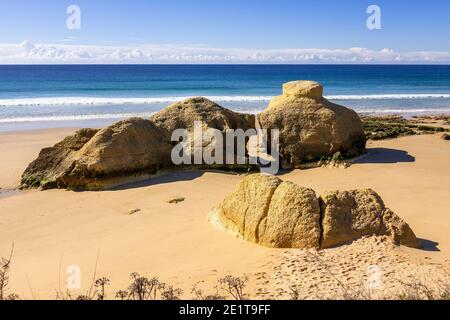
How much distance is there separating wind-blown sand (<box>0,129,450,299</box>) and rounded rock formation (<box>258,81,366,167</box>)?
0.59m

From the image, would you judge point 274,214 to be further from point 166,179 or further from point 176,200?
point 166,179

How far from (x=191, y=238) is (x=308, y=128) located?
5.91m

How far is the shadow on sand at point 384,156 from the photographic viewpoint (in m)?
12.2

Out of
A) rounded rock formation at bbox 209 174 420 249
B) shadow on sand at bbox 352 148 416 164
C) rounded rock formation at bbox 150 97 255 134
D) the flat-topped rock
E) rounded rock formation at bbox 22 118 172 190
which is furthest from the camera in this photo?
the flat-topped rock

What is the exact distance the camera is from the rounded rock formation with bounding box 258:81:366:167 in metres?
11.8

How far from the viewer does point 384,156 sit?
41.7ft

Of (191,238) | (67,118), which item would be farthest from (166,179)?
(67,118)

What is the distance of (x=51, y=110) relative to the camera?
1132 inches

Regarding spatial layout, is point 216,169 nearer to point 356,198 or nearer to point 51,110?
point 356,198

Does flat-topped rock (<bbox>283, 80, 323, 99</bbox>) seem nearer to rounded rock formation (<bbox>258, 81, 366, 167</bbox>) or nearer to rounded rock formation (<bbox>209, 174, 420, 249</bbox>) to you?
rounded rock formation (<bbox>258, 81, 366, 167</bbox>)

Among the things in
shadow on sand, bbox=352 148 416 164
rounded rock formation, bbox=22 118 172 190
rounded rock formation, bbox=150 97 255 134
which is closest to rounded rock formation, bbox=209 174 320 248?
rounded rock formation, bbox=22 118 172 190

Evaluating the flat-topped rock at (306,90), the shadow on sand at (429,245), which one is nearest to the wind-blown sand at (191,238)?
the shadow on sand at (429,245)

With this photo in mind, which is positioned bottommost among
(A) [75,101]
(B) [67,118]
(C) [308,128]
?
(B) [67,118]
